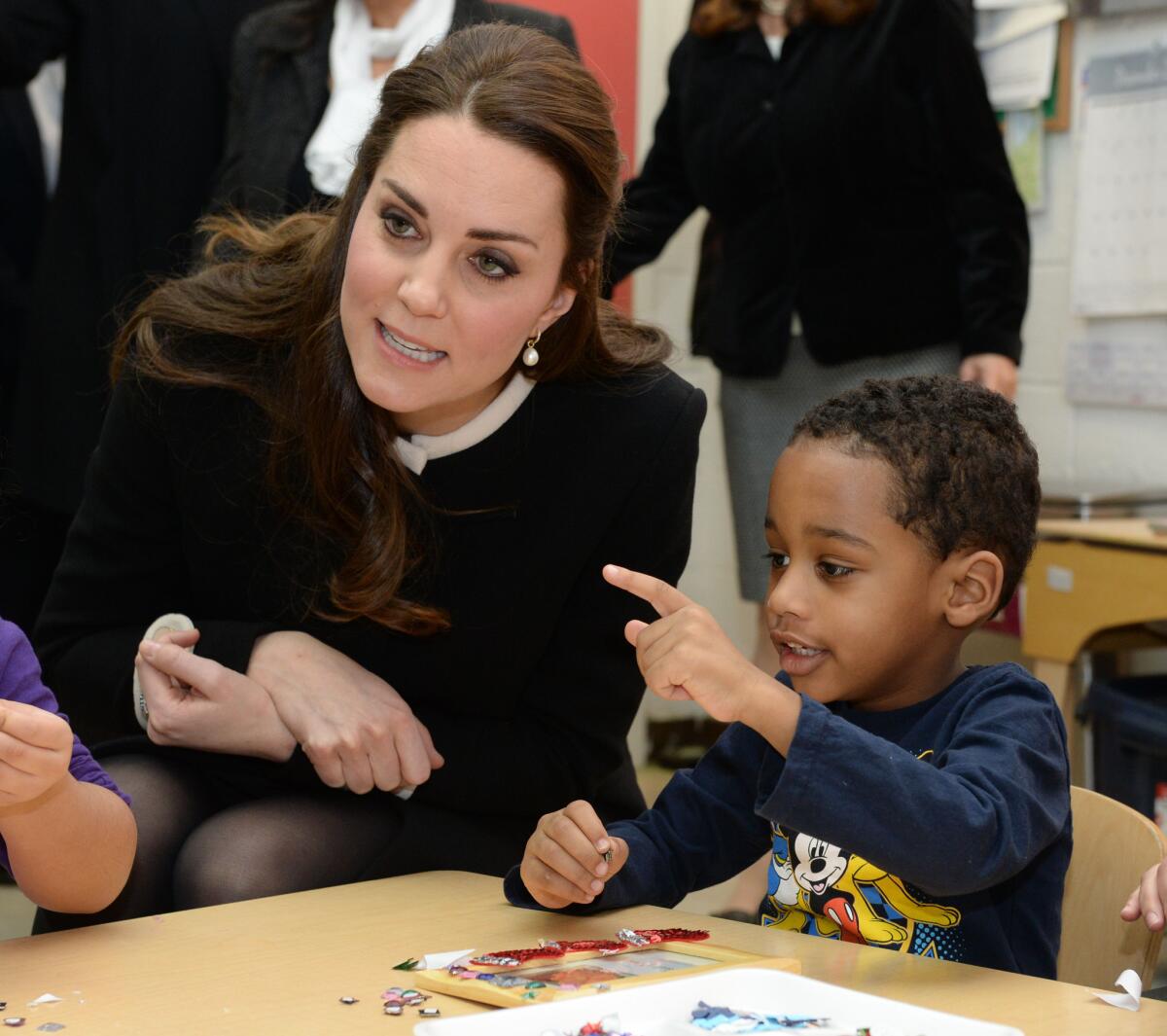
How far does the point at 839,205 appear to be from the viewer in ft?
9.39

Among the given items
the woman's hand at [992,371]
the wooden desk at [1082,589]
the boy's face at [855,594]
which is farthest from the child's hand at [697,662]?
the wooden desk at [1082,589]

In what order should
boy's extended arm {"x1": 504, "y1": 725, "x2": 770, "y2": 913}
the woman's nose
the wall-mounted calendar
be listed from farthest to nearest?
1. the wall-mounted calendar
2. the woman's nose
3. boy's extended arm {"x1": 504, "y1": 725, "x2": 770, "y2": 913}

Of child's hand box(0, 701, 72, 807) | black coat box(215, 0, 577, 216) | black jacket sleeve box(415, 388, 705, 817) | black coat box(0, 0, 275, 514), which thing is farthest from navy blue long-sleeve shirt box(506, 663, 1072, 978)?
black coat box(0, 0, 275, 514)

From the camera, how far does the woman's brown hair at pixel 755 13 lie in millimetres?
2766

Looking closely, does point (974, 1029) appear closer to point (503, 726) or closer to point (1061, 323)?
point (503, 726)

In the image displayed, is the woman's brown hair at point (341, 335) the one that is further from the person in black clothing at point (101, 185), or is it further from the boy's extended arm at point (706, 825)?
the person in black clothing at point (101, 185)

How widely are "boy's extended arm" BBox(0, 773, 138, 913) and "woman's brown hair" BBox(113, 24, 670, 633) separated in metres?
0.43

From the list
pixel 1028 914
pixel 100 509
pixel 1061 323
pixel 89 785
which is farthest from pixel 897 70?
pixel 89 785

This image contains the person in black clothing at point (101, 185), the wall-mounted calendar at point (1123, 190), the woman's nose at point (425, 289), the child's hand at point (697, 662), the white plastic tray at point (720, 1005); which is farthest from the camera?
the wall-mounted calendar at point (1123, 190)

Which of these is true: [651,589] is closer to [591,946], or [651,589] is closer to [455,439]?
[591,946]

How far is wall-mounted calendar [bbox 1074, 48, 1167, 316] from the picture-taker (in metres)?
3.38

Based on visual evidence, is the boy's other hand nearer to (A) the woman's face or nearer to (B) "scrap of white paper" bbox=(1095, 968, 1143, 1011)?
(B) "scrap of white paper" bbox=(1095, 968, 1143, 1011)

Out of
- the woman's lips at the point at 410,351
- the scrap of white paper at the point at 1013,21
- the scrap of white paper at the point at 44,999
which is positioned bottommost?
the scrap of white paper at the point at 44,999

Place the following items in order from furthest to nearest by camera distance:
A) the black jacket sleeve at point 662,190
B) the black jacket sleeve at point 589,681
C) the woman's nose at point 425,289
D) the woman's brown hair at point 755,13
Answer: the black jacket sleeve at point 662,190 < the woman's brown hair at point 755,13 < the black jacket sleeve at point 589,681 < the woman's nose at point 425,289
